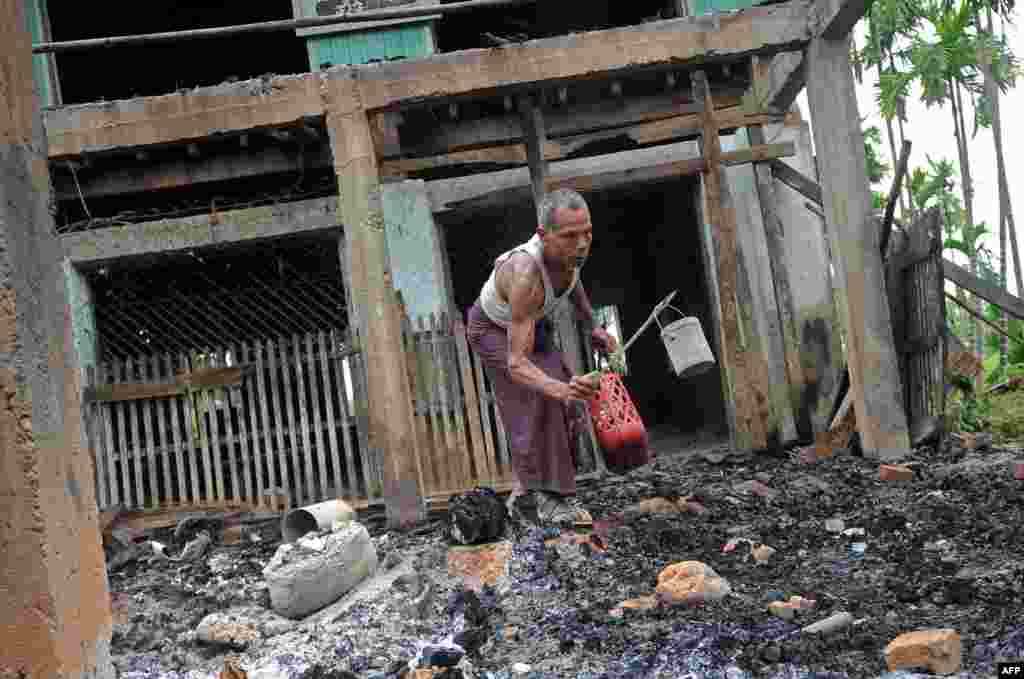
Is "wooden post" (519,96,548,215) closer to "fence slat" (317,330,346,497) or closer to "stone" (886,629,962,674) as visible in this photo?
"fence slat" (317,330,346,497)

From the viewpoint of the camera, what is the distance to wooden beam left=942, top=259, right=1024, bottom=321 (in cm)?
703

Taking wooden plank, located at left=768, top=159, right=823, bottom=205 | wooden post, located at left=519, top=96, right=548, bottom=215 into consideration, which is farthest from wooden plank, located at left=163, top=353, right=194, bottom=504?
wooden plank, located at left=768, top=159, right=823, bottom=205

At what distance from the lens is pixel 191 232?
27.9 feet

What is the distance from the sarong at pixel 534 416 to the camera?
4.89 metres

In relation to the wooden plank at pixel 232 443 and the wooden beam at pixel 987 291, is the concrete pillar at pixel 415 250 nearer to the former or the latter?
the wooden plank at pixel 232 443

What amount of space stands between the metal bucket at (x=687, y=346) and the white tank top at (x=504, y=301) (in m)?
0.54

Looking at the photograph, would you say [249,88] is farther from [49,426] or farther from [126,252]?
[49,426]

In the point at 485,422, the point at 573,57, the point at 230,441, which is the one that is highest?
the point at 573,57

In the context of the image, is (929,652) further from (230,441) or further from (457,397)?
(230,441)

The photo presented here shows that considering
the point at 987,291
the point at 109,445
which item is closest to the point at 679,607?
the point at 987,291

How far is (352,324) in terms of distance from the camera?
331 inches

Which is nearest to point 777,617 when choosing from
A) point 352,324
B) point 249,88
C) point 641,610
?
point 641,610

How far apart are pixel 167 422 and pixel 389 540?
3.46m

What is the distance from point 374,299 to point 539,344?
177cm
